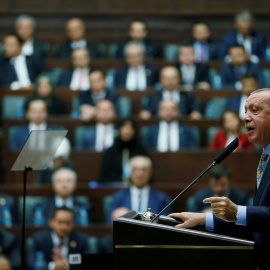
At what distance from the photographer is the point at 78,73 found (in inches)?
225

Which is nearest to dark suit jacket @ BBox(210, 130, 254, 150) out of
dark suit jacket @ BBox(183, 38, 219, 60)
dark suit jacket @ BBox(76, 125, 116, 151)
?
dark suit jacket @ BBox(76, 125, 116, 151)

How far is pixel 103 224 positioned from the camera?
3875 millimetres

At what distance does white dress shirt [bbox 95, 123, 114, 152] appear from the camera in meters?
4.77

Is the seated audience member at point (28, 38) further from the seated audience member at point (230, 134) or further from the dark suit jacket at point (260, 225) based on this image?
the dark suit jacket at point (260, 225)

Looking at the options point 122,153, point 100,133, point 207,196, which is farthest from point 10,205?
point 207,196

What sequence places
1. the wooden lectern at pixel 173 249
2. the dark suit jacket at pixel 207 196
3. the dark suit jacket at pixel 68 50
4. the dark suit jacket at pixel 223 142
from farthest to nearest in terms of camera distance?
the dark suit jacket at pixel 68 50 < the dark suit jacket at pixel 223 142 < the dark suit jacket at pixel 207 196 < the wooden lectern at pixel 173 249

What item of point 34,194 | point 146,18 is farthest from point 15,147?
point 146,18

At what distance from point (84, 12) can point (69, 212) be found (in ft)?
12.4

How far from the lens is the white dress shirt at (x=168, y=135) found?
15.6 ft

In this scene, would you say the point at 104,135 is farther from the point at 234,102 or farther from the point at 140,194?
the point at 234,102

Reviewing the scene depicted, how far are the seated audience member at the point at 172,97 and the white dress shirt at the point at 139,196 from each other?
115 cm

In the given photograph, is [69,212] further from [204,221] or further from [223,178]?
[204,221]

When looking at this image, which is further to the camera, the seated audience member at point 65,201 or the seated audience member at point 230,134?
the seated audience member at point 230,134

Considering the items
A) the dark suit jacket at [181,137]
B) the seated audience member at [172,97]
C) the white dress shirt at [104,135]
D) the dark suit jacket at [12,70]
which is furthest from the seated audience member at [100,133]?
the dark suit jacket at [12,70]
